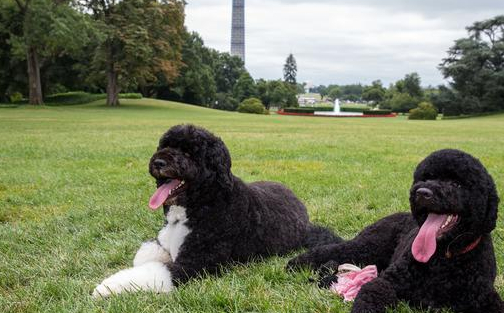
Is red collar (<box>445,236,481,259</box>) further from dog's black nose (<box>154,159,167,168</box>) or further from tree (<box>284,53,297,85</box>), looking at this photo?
tree (<box>284,53,297,85</box>)

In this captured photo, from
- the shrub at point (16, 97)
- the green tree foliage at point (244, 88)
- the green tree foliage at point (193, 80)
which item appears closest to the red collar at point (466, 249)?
the shrub at point (16, 97)

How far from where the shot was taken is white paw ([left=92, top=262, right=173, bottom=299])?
360 cm

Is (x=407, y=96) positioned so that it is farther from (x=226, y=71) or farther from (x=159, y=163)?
(x=159, y=163)

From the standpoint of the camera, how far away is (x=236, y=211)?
4.23m

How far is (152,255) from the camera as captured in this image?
4.23m

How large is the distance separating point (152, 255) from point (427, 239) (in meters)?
2.29

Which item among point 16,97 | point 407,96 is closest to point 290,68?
point 407,96

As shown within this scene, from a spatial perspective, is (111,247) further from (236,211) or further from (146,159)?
(146,159)

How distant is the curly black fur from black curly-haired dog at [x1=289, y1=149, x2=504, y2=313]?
134 cm

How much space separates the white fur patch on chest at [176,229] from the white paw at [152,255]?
0.35ft

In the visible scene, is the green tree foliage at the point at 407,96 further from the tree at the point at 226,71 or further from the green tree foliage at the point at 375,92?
the tree at the point at 226,71

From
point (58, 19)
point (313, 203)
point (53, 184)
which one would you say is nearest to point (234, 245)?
point (313, 203)

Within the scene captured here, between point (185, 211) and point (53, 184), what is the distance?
4.90 meters

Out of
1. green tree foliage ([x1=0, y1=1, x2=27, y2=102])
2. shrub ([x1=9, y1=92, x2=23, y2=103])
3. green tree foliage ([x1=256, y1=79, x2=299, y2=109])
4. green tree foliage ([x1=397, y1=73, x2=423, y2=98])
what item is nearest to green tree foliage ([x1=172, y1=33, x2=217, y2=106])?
green tree foliage ([x1=256, y1=79, x2=299, y2=109])
